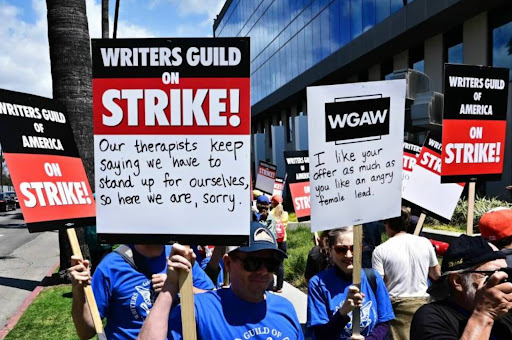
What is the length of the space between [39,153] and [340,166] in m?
1.82

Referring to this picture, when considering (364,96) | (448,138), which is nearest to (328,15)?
(448,138)

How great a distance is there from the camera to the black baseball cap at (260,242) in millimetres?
2410

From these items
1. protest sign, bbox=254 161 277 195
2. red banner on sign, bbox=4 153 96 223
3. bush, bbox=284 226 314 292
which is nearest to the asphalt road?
bush, bbox=284 226 314 292

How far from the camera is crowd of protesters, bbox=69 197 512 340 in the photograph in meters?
2.26

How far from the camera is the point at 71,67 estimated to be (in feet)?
29.8

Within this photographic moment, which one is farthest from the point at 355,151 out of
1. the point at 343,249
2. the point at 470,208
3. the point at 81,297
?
the point at 470,208

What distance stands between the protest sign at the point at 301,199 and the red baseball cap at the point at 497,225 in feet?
9.92

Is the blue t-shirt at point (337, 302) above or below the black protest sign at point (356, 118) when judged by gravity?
below

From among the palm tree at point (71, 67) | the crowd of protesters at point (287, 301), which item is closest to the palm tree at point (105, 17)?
the palm tree at point (71, 67)

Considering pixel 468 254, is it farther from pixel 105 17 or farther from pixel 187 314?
pixel 105 17

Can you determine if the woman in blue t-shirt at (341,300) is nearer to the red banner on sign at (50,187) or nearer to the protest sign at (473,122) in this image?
the red banner on sign at (50,187)

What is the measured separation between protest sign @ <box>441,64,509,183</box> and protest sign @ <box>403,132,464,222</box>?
41 cm

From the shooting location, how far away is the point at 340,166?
9.77ft

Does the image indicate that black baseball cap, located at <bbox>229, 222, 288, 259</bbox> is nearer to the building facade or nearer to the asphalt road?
the building facade
